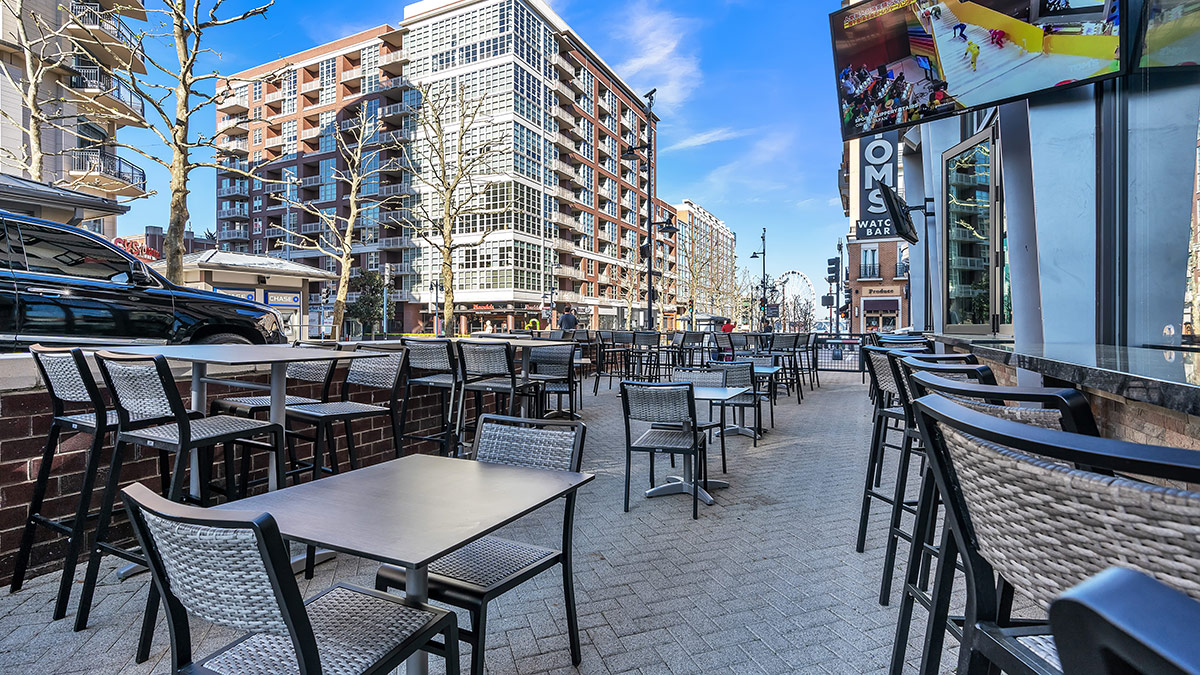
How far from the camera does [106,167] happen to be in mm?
18438

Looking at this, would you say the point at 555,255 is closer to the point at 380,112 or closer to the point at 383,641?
the point at 380,112

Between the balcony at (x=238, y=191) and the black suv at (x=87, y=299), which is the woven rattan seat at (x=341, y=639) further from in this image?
the balcony at (x=238, y=191)

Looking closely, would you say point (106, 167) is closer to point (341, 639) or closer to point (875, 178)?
point (875, 178)

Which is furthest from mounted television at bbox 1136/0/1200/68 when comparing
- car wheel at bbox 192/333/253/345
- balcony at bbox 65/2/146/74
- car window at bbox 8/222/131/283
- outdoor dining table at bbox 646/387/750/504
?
balcony at bbox 65/2/146/74

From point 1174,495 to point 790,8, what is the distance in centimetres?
2024

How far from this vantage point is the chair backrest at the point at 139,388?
8.66 ft

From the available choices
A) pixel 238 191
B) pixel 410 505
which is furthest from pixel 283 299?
pixel 238 191

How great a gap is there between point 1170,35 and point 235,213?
6771cm

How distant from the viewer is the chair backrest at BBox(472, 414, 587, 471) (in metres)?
2.34

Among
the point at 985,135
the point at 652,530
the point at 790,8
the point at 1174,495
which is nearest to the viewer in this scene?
the point at 1174,495

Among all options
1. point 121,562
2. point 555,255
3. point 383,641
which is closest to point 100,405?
point 121,562

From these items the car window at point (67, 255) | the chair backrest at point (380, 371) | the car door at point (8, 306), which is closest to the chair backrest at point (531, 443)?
the chair backrest at point (380, 371)

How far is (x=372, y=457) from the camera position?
5.16 meters

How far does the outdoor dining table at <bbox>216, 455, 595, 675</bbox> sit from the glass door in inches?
330
